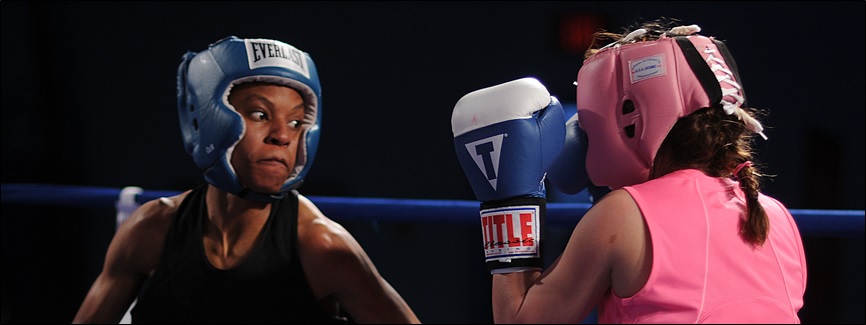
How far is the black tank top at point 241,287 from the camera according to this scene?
55.2 inches

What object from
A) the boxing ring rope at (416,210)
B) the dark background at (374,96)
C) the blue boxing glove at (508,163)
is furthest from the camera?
the dark background at (374,96)

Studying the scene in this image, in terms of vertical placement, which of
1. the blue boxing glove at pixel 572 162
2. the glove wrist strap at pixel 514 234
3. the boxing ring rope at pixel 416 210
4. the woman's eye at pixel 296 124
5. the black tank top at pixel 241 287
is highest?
the woman's eye at pixel 296 124

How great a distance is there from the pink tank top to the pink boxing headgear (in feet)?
0.26

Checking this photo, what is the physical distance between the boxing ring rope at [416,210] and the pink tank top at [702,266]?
2.24ft

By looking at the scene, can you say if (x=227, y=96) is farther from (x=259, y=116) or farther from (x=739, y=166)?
(x=739, y=166)

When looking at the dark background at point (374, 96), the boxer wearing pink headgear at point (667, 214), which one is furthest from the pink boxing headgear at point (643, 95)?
the dark background at point (374, 96)

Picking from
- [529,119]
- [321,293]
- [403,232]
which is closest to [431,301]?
[403,232]

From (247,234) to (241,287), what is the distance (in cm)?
10

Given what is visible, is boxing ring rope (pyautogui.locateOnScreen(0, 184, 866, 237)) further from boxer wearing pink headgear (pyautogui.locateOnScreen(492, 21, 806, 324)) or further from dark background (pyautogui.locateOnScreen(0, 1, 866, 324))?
dark background (pyautogui.locateOnScreen(0, 1, 866, 324))

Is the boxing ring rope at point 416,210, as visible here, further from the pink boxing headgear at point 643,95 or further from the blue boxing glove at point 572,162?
the pink boxing headgear at point 643,95

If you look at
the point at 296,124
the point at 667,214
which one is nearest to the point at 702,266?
the point at 667,214

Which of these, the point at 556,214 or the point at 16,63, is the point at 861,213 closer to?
the point at 556,214

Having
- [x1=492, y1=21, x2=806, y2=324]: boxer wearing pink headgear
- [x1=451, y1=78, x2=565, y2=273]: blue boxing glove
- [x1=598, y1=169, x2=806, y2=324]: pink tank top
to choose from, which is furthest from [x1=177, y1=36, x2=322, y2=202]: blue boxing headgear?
[x1=598, y1=169, x2=806, y2=324]: pink tank top

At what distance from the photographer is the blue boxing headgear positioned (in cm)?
135
